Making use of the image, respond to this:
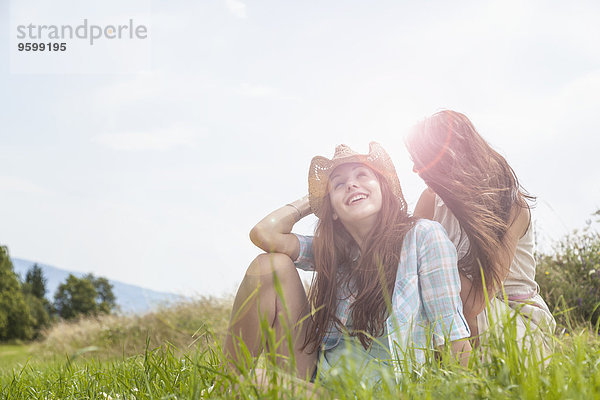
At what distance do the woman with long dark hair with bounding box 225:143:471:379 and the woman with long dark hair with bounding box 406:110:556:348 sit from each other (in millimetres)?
257

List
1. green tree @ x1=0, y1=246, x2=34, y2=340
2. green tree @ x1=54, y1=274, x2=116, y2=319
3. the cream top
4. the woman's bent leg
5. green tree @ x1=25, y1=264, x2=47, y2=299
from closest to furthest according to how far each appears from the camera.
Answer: the woman's bent leg < the cream top < green tree @ x1=0, y1=246, x2=34, y2=340 < green tree @ x1=54, y1=274, x2=116, y2=319 < green tree @ x1=25, y1=264, x2=47, y2=299

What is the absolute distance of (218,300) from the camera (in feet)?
28.3

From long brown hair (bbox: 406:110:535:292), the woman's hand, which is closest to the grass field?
long brown hair (bbox: 406:110:535:292)

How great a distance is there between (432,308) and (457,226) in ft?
2.63

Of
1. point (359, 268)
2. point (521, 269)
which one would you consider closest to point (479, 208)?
point (521, 269)

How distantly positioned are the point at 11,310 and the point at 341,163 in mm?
20317

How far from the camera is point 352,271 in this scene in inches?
114

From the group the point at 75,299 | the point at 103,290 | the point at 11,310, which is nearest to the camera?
the point at 11,310

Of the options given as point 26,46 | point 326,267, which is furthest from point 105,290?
point 326,267

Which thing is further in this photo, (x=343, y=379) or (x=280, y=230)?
(x=280, y=230)

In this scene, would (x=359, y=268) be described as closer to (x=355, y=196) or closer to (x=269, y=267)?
(x=355, y=196)

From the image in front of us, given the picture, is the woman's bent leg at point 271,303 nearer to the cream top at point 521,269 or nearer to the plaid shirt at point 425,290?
the plaid shirt at point 425,290

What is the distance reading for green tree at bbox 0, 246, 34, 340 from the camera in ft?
63.0

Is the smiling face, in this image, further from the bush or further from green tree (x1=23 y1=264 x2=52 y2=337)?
green tree (x1=23 y1=264 x2=52 y2=337)
